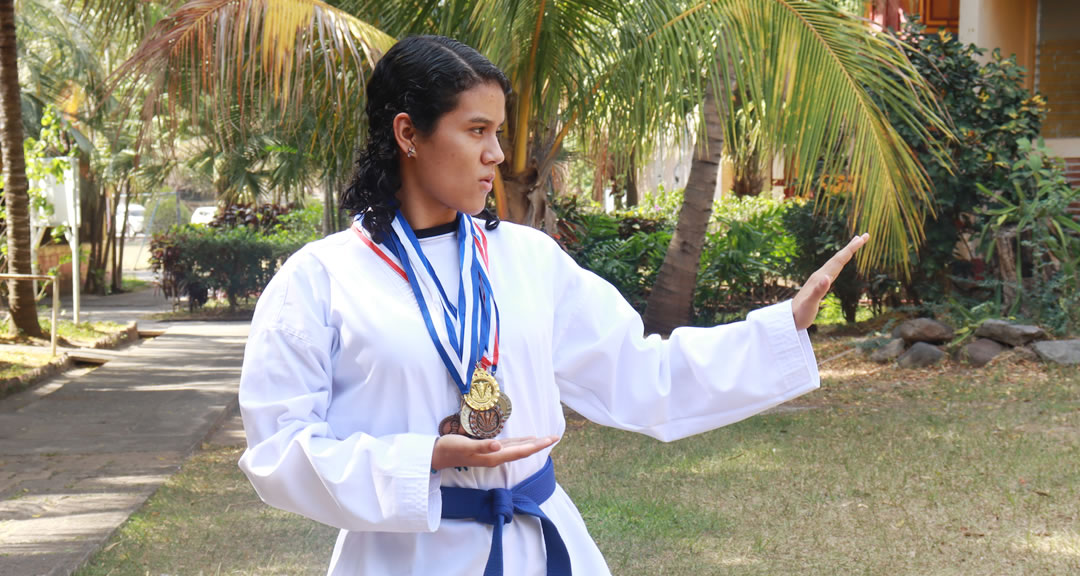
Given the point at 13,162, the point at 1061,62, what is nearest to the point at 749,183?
the point at 1061,62

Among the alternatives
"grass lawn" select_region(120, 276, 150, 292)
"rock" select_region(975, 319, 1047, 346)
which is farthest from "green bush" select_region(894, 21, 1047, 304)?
"grass lawn" select_region(120, 276, 150, 292)

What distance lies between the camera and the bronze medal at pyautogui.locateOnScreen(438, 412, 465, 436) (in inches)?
74.4

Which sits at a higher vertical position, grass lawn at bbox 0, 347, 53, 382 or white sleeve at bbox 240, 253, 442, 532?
white sleeve at bbox 240, 253, 442, 532

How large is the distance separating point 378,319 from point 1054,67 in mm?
13352

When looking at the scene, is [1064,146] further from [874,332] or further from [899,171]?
[899,171]

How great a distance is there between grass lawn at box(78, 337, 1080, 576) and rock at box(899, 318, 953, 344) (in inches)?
72.2

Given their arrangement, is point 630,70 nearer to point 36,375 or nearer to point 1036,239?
point 1036,239

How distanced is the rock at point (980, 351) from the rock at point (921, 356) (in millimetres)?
216

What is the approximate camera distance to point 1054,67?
43.5ft

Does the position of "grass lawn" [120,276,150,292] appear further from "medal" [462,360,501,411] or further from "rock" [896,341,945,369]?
"medal" [462,360,501,411]

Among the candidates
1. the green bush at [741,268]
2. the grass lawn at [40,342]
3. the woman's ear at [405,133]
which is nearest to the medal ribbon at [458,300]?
the woman's ear at [405,133]

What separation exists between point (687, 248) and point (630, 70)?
452cm

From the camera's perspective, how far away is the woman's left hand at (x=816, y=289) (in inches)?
82.9

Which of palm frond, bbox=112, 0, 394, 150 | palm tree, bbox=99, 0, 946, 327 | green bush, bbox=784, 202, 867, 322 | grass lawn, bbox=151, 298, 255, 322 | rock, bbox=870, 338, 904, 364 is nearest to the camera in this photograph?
palm frond, bbox=112, 0, 394, 150
